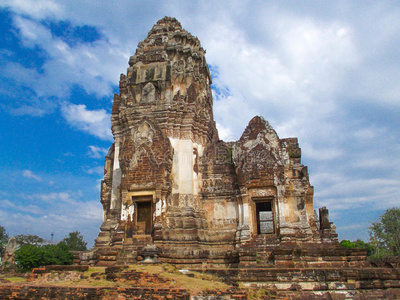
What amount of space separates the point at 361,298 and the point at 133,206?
9.23m

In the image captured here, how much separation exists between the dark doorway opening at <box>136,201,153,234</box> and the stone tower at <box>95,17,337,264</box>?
0.04 metres

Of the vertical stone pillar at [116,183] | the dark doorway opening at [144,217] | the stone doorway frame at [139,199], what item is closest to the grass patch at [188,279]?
the stone doorway frame at [139,199]

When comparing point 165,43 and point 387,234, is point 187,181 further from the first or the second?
point 387,234

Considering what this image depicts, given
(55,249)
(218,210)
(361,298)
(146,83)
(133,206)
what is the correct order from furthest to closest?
(55,249) → (146,83) → (218,210) → (133,206) → (361,298)

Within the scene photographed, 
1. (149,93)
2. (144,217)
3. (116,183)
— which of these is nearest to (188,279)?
(144,217)

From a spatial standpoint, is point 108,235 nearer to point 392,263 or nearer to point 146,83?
point 146,83

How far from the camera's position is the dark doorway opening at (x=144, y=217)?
15.2 metres

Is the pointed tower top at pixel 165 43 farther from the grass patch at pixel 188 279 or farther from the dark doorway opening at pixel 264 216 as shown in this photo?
the grass patch at pixel 188 279

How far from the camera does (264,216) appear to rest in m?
22.8

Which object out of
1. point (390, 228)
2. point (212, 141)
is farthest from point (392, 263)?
point (390, 228)

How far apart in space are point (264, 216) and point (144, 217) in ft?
33.1

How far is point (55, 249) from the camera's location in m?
26.0

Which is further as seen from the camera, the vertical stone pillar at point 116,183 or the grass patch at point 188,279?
the vertical stone pillar at point 116,183

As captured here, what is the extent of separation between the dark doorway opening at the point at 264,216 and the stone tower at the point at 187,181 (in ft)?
4.35
